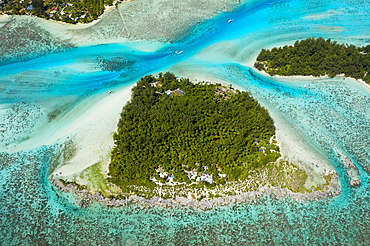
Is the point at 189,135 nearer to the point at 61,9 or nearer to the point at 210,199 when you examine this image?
the point at 210,199

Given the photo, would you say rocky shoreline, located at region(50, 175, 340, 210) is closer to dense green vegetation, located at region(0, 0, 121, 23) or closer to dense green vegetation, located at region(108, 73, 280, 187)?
dense green vegetation, located at region(108, 73, 280, 187)

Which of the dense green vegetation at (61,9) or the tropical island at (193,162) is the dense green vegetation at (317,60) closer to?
the tropical island at (193,162)

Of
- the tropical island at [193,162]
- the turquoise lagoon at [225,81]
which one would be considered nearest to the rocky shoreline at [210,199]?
the tropical island at [193,162]

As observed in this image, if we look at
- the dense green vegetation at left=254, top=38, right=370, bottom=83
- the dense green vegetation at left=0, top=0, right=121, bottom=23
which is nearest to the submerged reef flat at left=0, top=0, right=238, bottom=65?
the dense green vegetation at left=0, top=0, right=121, bottom=23

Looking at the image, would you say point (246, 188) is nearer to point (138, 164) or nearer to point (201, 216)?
point (201, 216)

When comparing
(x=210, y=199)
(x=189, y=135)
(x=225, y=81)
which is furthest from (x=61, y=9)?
(x=210, y=199)

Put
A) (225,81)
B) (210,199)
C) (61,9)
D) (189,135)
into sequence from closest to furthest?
(210,199) → (189,135) → (225,81) → (61,9)
